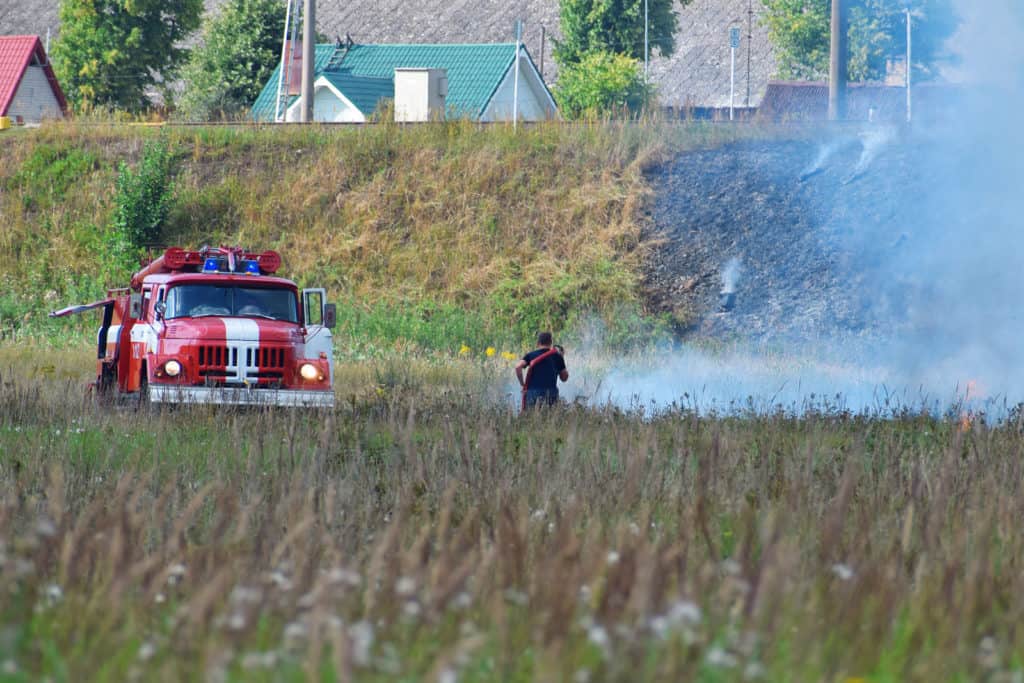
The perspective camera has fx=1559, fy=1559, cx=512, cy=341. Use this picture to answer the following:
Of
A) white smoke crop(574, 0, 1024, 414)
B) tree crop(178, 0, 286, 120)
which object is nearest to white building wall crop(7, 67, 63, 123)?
tree crop(178, 0, 286, 120)

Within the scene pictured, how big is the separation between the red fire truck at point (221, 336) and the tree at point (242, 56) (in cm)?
4597

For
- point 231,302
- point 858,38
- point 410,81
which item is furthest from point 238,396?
point 858,38

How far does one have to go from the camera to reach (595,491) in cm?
871

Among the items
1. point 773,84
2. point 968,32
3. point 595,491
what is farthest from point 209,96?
point 595,491

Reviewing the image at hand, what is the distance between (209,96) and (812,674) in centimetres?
6175

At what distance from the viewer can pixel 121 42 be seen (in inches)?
2457

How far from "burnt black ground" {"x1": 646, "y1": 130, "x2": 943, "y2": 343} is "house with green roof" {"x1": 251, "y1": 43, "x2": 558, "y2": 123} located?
22370 mm

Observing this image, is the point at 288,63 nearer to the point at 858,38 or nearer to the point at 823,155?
the point at 858,38

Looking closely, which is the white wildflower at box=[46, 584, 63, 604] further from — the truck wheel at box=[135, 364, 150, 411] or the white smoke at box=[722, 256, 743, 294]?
the white smoke at box=[722, 256, 743, 294]

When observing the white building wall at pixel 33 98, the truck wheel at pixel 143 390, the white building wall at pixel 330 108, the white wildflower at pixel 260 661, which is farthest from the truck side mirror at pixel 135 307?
the white building wall at pixel 33 98

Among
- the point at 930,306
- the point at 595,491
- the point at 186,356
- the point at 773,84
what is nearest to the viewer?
the point at 595,491

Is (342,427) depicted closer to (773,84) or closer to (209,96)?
(209,96)

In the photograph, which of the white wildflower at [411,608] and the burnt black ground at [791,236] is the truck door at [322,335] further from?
the burnt black ground at [791,236]

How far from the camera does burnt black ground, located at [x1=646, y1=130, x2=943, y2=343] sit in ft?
98.4
